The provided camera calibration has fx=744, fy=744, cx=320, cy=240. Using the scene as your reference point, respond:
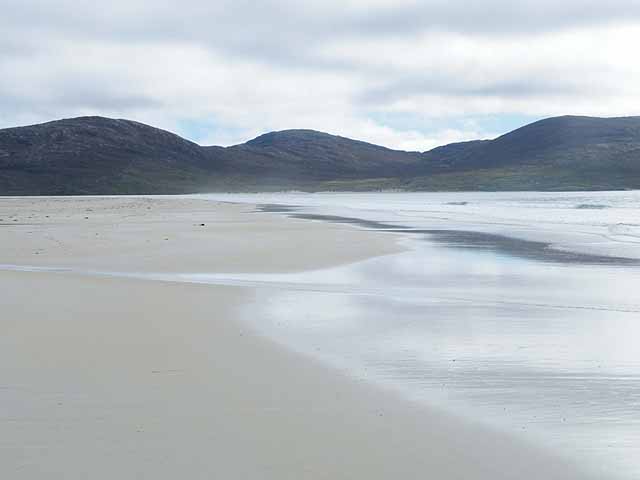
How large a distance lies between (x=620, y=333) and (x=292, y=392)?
16.2 feet

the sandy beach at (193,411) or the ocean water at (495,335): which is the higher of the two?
the sandy beach at (193,411)

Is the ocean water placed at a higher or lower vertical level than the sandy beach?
lower

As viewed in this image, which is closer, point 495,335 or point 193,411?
point 193,411

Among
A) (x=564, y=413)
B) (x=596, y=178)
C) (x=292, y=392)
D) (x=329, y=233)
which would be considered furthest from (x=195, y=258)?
(x=596, y=178)

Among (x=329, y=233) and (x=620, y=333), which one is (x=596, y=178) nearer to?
(x=329, y=233)

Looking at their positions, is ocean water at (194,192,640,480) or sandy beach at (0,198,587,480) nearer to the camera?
sandy beach at (0,198,587,480)

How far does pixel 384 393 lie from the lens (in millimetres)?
6832

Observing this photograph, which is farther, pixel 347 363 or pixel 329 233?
pixel 329 233

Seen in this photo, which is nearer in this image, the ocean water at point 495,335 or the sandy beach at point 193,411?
the sandy beach at point 193,411

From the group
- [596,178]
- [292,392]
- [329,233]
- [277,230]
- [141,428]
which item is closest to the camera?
[141,428]

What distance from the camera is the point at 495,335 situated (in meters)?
9.44

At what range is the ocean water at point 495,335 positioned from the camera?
612cm

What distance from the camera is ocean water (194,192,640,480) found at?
6125 millimetres

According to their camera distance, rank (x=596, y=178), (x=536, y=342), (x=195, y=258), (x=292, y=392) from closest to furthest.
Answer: (x=292, y=392)
(x=536, y=342)
(x=195, y=258)
(x=596, y=178)
